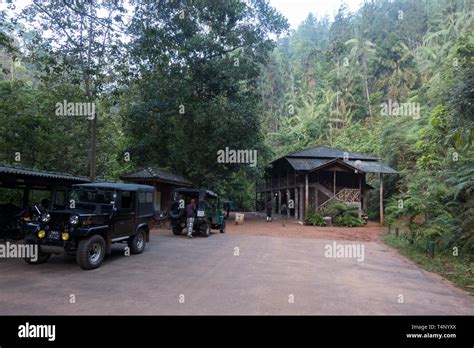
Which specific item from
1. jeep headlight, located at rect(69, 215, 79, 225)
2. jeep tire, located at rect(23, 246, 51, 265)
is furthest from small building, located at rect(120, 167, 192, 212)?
jeep headlight, located at rect(69, 215, 79, 225)

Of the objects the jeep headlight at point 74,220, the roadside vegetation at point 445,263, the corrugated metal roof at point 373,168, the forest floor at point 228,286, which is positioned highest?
the corrugated metal roof at point 373,168

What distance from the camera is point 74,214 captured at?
27.9 ft

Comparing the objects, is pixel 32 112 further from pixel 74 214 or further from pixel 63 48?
pixel 74 214

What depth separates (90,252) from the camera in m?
8.66

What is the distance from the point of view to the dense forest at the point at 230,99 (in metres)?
12.1

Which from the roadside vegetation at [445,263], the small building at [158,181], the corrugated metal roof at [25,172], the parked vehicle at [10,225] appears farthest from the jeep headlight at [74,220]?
the small building at [158,181]

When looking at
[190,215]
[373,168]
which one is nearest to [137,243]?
[190,215]

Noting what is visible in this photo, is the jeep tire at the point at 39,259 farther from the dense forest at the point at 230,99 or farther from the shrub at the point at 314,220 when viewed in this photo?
the shrub at the point at 314,220

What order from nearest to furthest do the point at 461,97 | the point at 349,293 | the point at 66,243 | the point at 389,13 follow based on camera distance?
1. the point at 349,293
2. the point at 66,243
3. the point at 461,97
4. the point at 389,13

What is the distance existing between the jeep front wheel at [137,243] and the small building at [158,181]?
7746mm

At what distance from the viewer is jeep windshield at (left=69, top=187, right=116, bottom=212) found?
9.81 meters

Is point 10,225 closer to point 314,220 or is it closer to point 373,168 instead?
point 314,220

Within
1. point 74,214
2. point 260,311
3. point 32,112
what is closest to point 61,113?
point 32,112

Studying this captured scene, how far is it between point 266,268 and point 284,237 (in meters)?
7.97
